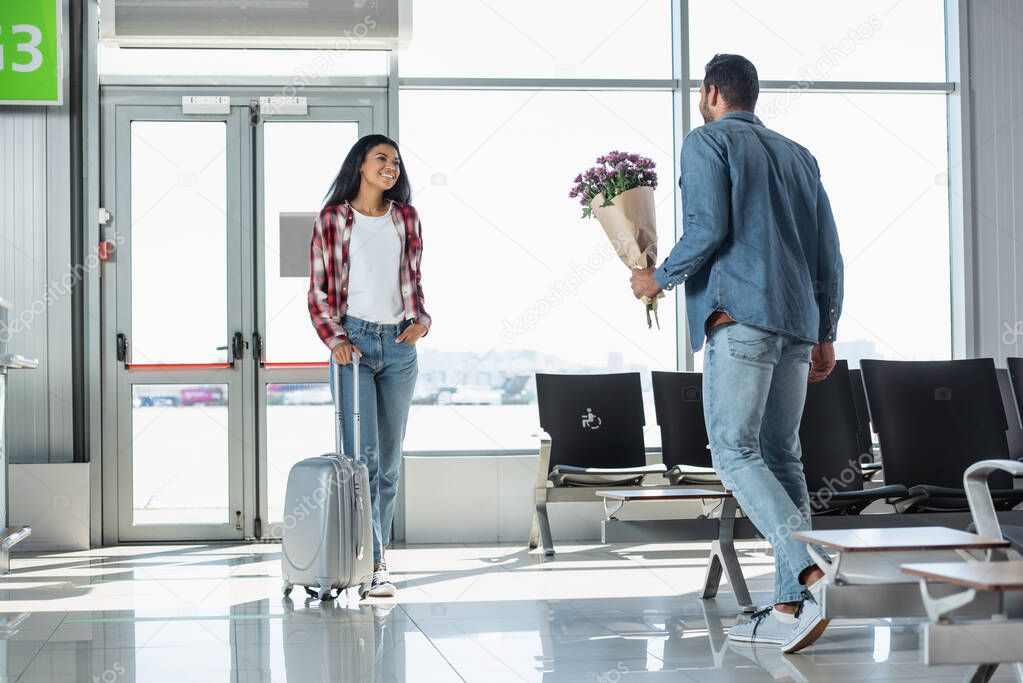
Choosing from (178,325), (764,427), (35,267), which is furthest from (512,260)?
(764,427)

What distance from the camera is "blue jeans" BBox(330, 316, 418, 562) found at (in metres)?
3.47

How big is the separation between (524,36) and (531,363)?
1.72 m

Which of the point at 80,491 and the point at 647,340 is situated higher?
the point at 647,340

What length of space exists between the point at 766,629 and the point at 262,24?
13.1ft

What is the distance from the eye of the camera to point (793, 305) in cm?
260

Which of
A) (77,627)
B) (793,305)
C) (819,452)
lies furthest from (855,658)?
(77,627)

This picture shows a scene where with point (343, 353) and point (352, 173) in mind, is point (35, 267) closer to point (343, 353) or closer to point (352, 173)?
point (352, 173)

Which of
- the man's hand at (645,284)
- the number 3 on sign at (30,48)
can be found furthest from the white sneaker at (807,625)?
the number 3 on sign at (30,48)

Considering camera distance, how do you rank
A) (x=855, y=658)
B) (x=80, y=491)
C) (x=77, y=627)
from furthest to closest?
1. (x=80, y=491)
2. (x=77, y=627)
3. (x=855, y=658)

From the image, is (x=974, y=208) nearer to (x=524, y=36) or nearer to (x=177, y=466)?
(x=524, y=36)

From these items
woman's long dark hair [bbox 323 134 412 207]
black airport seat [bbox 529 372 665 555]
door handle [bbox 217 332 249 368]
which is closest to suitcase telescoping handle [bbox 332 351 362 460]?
woman's long dark hair [bbox 323 134 412 207]

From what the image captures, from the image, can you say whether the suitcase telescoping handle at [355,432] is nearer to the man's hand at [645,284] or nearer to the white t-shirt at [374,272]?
the white t-shirt at [374,272]

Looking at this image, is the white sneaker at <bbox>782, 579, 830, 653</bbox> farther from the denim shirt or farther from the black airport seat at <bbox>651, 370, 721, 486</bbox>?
the black airport seat at <bbox>651, 370, 721, 486</bbox>

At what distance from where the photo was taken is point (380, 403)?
357cm
